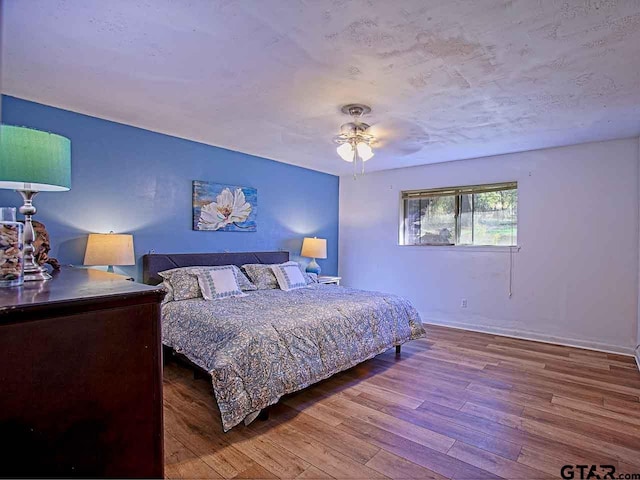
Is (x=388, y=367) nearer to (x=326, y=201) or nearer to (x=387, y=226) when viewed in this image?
(x=387, y=226)

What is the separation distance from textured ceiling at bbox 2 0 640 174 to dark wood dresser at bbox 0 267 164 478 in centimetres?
152

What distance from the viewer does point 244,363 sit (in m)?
2.34

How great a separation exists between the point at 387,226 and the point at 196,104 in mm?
3562

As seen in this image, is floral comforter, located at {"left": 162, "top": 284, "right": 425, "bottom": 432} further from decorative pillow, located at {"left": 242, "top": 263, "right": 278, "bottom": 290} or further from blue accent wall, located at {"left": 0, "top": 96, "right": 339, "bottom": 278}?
blue accent wall, located at {"left": 0, "top": 96, "right": 339, "bottom": 278}

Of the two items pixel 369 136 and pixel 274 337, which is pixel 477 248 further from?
pixel 274 337

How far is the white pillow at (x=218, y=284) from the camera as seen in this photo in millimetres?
3501

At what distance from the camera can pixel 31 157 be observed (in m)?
1.33

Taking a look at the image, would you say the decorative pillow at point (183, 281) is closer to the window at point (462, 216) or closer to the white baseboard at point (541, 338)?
the window at point (462, 216)

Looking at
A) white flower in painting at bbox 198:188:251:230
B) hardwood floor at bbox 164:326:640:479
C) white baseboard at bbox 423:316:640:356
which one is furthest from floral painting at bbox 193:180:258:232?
white baseboard at bbox 423:316:640:356

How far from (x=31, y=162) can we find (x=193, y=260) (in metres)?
2.82

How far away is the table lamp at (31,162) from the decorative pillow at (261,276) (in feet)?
9.01

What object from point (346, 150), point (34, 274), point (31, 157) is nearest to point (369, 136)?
point (346, 150)

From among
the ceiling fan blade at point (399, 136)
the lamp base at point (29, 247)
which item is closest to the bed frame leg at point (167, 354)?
the lamp base at point (29, 247)

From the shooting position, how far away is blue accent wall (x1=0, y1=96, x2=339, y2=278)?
309 centimetres
